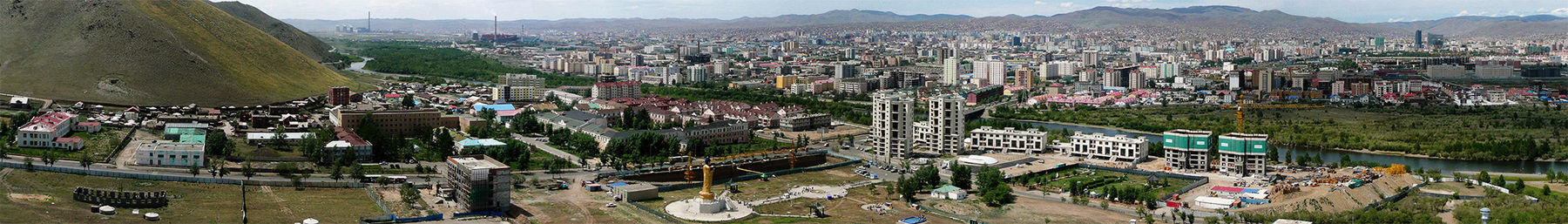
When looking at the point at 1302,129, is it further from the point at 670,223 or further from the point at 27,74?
the point at 27,74

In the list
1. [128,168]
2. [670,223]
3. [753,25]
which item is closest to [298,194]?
[128,168]

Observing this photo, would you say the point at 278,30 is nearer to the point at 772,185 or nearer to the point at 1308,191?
the point at 772,185

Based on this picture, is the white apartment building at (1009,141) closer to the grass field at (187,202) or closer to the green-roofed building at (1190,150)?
the green-roofed building at (1190,150)

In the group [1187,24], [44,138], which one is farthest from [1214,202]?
[1187,24]

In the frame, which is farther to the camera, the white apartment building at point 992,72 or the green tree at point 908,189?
the white apartment building at point 992,72

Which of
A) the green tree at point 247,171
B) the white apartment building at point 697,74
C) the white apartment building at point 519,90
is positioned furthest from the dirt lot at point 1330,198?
the white apartment building at point 697,74
